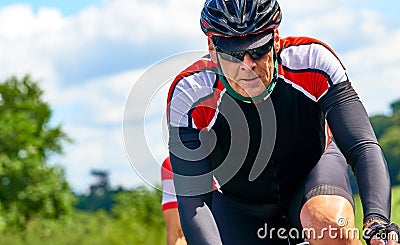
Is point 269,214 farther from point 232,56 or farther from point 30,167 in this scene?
point 30,167

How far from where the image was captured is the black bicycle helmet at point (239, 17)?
16.0 ft

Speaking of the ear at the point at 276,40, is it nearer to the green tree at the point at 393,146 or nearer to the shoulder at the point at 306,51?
the shoulder at the point at 306,51

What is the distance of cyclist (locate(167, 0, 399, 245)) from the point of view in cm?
477

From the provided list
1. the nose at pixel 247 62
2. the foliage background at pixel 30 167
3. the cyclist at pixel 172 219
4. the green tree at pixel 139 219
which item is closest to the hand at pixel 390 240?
the nose at pixel 247 62

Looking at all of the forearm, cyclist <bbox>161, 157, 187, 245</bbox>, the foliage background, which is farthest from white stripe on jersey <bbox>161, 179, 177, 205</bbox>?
the foliage background

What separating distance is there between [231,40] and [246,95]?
0.36 metres

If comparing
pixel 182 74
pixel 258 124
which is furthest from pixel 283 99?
pixel 182 74

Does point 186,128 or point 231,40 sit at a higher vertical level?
point 231,40

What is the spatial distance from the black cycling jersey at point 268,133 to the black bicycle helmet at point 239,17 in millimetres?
300

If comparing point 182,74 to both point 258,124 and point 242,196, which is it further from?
point 242,196

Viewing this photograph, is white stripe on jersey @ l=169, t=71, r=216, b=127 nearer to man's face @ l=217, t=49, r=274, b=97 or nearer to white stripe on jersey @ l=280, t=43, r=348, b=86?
man's face @ l=217, t=49, r=274, b=97

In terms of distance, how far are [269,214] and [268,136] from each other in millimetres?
580

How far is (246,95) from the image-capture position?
5125mm

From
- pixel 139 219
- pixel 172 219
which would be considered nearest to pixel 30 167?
pixel 139 219
